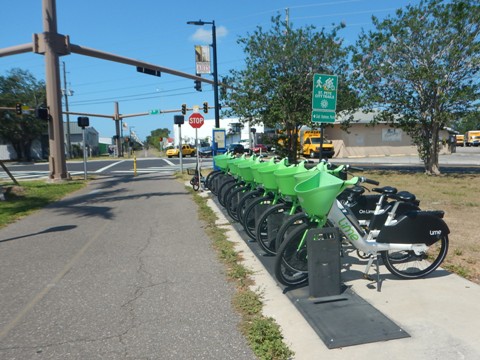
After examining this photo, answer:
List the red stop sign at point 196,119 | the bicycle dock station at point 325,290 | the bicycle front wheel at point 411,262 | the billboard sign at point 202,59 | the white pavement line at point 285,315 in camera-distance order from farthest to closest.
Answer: the billboard sign at point 202,59
the red stop sign at point 196,119
the bicycle front wheel at point 411,262
the bicycle dock station at point 325,290
the white pavement line at point 285,315

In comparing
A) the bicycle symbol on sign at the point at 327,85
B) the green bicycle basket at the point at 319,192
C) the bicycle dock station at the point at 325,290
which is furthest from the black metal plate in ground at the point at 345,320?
the bicycle symbol on sign at the point at 327,85

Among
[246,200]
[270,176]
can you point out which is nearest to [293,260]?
[270,176]

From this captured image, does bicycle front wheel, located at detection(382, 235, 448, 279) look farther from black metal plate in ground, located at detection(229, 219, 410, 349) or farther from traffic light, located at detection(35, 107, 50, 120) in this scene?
traffic light, located at detection(35, 107, 50, 120)

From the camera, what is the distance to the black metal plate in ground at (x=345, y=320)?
10.9 feet

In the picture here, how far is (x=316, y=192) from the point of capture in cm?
387

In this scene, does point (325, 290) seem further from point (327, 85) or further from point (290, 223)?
point (327, 85)

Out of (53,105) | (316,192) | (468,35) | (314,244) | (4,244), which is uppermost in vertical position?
(468,35)

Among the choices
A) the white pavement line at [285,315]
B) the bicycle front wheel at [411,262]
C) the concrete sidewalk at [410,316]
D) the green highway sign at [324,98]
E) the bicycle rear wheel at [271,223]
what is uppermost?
the green highway sign at [324,98]

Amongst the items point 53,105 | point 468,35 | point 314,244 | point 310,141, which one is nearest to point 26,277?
point 314,244

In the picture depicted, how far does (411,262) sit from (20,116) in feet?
158

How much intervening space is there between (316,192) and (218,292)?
5.43 ft

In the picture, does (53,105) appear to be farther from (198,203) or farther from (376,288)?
(376,288)

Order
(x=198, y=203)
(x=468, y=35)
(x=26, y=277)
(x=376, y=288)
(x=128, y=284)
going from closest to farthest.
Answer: (x=376, y=288) → (x=128, y=284) → (x=26, y=277) → (x=198, y=203) → (x=468, y=35)

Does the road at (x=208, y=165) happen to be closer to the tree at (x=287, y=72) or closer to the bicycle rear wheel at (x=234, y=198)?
the tree at (x=287, y=72)
